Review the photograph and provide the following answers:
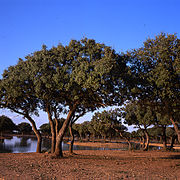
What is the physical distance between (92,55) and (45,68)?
11.8ft

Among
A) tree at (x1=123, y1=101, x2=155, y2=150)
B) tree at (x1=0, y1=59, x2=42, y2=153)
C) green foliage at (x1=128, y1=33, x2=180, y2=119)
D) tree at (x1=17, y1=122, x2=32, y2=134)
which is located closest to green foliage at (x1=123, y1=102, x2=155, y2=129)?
tree at (x1=123, y1=101, x2=155, y2=150)

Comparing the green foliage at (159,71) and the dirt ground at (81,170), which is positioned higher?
the green foliage at (159,71)

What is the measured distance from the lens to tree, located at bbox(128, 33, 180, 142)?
1489 centimetres

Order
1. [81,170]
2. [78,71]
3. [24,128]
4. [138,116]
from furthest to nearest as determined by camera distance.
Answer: [24,128], [138,116], [78,71], [81,170]

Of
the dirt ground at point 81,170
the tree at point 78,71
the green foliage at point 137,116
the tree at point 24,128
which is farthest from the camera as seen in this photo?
the tree at point 24,128

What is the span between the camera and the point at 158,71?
1517cm

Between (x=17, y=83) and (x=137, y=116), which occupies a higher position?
(x=17, y=83)

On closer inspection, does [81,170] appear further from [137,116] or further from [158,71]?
[137,116]

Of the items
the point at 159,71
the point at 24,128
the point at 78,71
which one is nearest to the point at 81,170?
the point at 78,71

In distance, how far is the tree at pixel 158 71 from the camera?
48.9ft

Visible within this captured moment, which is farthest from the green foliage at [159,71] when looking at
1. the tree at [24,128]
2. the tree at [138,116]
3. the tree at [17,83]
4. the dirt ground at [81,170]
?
the tree at [24,128]

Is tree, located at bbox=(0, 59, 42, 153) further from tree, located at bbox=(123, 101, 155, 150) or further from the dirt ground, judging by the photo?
tree, located at bbox=(123, 101, 155, 150)

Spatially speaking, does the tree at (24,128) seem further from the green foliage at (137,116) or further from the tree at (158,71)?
the tree at (158,71)

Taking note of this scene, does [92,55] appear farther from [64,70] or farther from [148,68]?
[148,68]
